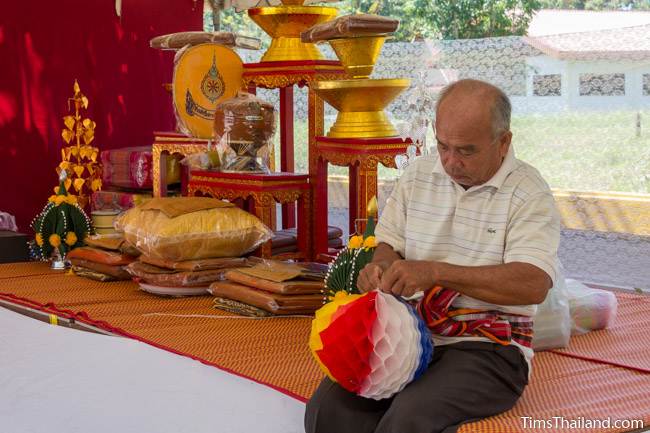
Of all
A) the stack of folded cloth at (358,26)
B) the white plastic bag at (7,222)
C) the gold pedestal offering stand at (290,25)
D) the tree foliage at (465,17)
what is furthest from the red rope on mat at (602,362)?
the tree foliage at (465,17)

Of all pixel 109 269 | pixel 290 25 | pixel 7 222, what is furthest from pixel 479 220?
pixel 7 222

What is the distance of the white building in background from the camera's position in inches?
287

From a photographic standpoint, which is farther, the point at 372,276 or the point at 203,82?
the point at 203,82

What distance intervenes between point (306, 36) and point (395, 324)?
2556 millimetres

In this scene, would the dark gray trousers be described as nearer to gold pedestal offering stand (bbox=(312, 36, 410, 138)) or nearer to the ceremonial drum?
gold pedestal offering stand (bbox=(312, 36, 410, 138))

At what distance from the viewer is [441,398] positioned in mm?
1940

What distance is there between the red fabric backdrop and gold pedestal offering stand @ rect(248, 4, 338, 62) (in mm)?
1474

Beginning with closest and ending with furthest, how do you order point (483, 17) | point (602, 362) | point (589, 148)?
point (602, 362) < point (589, 148) < point (483, 17)

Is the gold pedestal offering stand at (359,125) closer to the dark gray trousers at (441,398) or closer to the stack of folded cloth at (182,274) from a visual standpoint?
the stack of folded cloth at (182,274)

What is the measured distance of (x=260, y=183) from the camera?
13.8 feet

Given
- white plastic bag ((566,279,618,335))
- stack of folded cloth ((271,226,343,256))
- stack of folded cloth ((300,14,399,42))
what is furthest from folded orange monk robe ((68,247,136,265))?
white plastic bag ((566,279,618,335))

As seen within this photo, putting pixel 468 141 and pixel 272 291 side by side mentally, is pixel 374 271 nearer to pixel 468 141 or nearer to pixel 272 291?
pixel 468 141

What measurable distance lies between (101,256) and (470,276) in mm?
2627

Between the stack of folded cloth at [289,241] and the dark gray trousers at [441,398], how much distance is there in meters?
2.29
